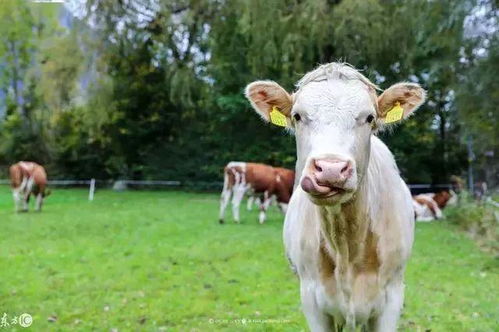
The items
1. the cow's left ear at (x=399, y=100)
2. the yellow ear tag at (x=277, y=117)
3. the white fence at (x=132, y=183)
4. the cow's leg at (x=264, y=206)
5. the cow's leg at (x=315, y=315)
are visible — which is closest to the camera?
the cow's left ear at (x=399, y=100)

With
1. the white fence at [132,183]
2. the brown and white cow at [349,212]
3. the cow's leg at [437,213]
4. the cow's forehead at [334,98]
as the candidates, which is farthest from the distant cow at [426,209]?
the cow's forehead at [334,98]

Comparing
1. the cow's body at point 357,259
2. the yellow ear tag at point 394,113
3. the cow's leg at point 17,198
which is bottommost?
the cow's leg at point 17,198

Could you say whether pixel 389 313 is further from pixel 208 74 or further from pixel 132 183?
pixel 132 183

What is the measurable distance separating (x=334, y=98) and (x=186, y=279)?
4.97 m

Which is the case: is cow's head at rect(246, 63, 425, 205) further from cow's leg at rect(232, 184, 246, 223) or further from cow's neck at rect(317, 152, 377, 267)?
cow's leg at rect(232, 184, 246, 223)

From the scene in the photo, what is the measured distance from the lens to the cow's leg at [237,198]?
13148 mm

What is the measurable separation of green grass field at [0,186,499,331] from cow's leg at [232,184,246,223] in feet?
2.14

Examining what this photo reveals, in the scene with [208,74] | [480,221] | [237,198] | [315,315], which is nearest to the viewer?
[315,315]

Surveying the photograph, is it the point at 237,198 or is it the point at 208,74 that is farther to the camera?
the point at 208,74

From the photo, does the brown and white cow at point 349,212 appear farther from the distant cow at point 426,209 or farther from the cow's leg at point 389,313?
the distant cow at point 426,209

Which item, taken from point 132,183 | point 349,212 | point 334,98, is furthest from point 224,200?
point 132,183

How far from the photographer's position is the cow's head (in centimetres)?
222

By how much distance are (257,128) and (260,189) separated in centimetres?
966

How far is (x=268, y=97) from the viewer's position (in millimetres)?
2898
